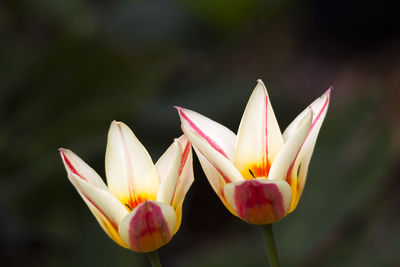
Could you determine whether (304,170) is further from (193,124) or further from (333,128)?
(333,128)

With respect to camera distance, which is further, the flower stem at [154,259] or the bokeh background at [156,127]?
the bokeh background at [156,127]

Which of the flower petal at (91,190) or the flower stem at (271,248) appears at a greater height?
the flower petal at (91,190)

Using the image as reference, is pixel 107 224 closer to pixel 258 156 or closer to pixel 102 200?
pixel 102 200

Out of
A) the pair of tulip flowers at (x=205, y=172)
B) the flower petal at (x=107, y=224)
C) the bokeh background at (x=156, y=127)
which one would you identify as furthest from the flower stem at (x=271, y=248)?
the bokeh background at (x=156, y=127)

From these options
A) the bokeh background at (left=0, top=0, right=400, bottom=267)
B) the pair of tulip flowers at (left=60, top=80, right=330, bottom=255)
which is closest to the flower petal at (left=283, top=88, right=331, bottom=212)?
the pair of tulip flowers at (left=60, top=80, right=330, bottom=255)

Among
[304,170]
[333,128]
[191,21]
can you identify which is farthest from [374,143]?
[191,21]

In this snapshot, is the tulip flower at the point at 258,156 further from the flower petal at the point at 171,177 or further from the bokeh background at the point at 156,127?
the bokeh background at the point at 156,127

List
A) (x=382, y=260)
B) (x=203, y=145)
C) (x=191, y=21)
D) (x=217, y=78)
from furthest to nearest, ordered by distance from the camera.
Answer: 1. (x=191, y=21)
2. (x=217, y=78)
3. (x=382, y=260)
4. (x=203, y=145)

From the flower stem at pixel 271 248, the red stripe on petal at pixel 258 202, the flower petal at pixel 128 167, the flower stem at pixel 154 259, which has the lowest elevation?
the flower stem at pixel 271 248
